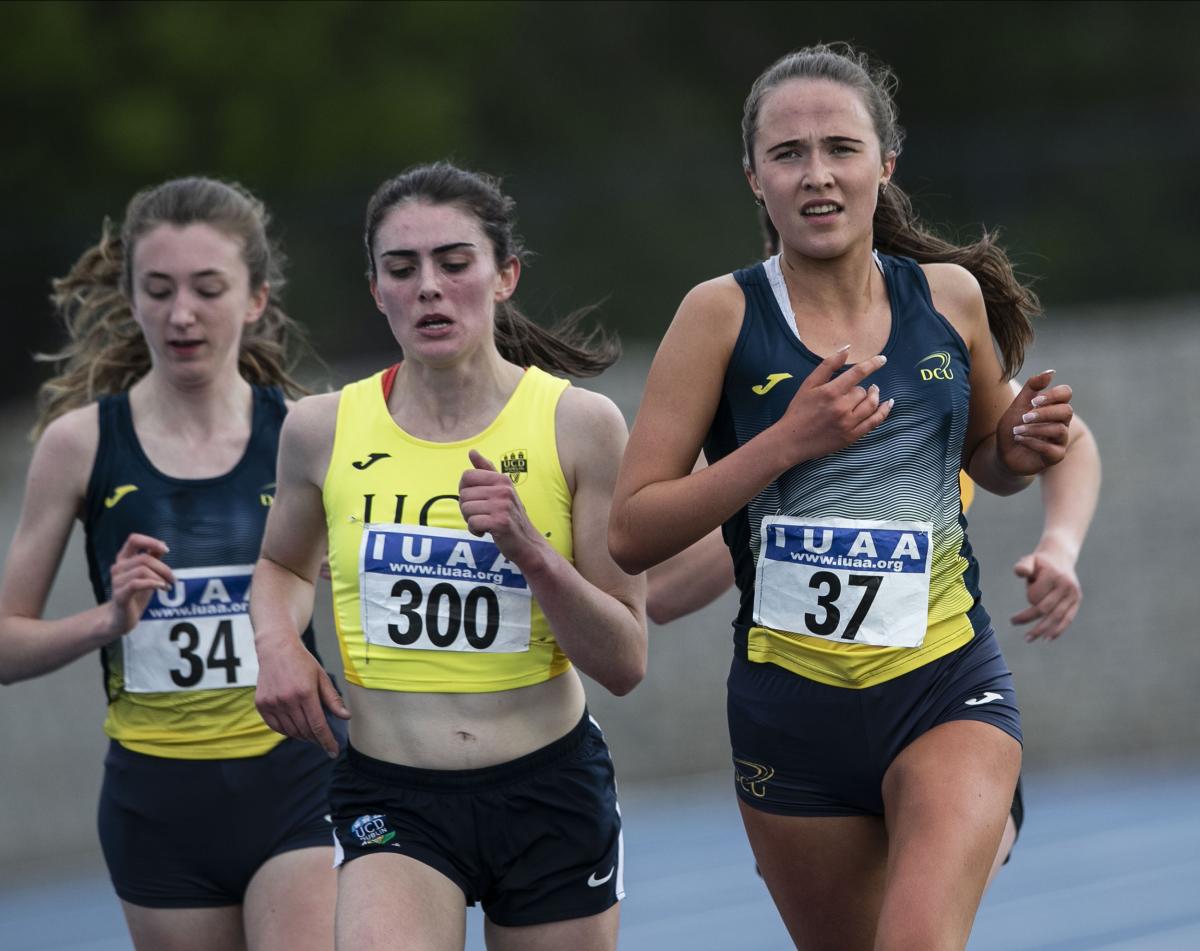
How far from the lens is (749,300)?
3496 millimetres

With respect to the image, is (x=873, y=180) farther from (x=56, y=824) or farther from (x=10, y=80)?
(x=10, y=80)

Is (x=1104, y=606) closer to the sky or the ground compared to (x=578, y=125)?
closer to the ground

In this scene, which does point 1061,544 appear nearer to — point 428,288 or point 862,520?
point 862,520

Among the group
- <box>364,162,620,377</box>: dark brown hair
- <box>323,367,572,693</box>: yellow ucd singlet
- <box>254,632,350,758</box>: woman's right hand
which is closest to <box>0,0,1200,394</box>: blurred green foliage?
<box>364,162,620,377</box>: dark brown hair

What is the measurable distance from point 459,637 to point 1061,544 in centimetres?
142

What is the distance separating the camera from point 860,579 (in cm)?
339

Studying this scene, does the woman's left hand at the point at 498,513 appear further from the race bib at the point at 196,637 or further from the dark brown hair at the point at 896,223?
the race bib at the point at 196,637

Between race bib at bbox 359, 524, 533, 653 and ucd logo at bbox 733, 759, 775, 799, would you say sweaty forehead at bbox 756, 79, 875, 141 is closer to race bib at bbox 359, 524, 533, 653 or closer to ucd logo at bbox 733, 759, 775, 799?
race bib at bbox 359, 524, 533, 653

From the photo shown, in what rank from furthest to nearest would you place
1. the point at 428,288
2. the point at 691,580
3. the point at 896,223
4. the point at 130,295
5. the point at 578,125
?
the point at 578,125, the point at 130,295, the point at 691,580, the point at 896,223, the point at 428,288

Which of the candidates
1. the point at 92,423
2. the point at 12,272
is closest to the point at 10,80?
the point at 12,272

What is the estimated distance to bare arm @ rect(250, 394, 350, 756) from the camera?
362 centimetres

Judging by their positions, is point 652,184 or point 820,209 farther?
point 652,184

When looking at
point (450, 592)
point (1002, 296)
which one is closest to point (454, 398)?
point (450, 592)

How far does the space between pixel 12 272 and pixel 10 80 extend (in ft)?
11.0
